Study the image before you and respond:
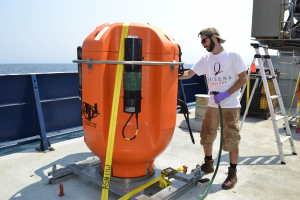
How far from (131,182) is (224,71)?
1.63m

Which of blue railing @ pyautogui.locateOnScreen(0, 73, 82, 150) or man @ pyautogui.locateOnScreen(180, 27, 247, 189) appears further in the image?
blue railing @ pyautogui.locateOnScreen(0, 73, 82, 150)

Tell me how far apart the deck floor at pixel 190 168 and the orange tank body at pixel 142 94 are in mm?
574

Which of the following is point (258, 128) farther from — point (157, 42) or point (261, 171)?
point (157, 42)

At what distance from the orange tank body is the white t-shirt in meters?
0.60

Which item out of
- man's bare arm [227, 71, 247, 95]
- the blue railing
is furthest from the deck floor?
man's bare arm [227, 71, 247, 95]

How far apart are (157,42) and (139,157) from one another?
1175mm

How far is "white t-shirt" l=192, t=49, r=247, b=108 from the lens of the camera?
2.94 metres

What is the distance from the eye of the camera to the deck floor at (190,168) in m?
2.80

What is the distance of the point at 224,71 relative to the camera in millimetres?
3006

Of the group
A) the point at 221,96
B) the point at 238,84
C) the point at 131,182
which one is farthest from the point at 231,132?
the point at 131,182

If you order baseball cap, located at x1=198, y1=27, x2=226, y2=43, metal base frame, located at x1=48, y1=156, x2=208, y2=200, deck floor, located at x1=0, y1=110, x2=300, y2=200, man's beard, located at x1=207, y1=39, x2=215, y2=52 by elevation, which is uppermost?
baseball cap, located at x1=198, y1=27, x2=226, y2=43

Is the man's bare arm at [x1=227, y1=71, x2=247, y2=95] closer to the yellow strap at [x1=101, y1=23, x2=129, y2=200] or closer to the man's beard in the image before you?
the man's beard

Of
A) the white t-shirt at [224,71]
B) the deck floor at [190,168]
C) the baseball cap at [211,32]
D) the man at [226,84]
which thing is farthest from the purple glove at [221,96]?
the deck floor at [190,168]

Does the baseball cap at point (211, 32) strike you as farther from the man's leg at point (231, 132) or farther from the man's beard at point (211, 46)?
the man's leg at point (231, 132)
